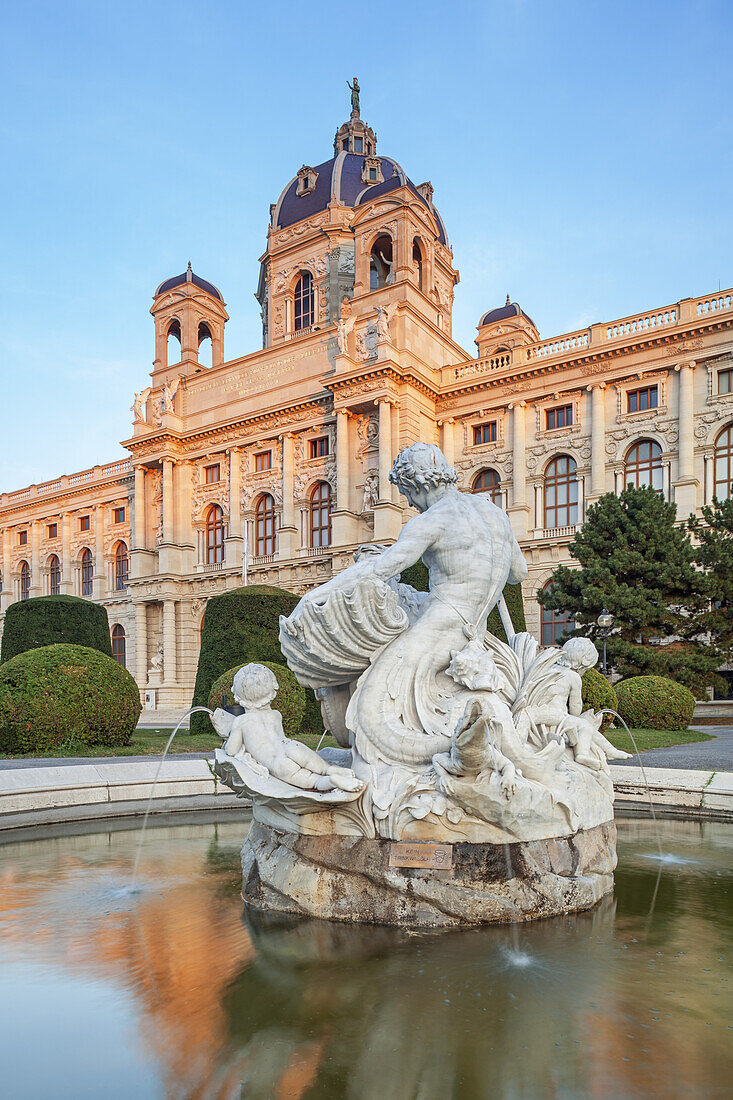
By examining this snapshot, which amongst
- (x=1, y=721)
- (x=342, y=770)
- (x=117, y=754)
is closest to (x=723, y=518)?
(x=117, y=754)

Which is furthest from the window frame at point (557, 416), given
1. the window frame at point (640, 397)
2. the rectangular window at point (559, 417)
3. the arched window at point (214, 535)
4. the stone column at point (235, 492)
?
the arched window at point (214, 535)

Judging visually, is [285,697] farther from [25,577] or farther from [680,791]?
[25,577]

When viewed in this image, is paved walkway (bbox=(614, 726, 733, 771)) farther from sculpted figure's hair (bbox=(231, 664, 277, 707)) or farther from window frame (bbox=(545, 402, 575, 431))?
window frame (bbox=(545, 402, 575, 431))

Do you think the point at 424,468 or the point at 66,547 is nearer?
the point at 424,468

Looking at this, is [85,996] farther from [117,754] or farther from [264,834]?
[117,754]

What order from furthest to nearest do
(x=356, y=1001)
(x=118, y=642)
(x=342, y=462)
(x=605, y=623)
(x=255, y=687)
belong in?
1. (x=118, y=642)
2. (x=342, y=462)
3. (x=605, y=623)
4. (x=255, y=687)
5. (x=356, y=1001)

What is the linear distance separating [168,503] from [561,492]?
750 inches

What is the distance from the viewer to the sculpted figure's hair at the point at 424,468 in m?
4.03

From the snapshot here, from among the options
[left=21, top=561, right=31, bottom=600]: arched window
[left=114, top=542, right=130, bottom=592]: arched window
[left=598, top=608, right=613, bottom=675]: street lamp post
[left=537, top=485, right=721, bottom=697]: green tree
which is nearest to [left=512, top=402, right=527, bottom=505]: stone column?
[left=537, top=485, right=721, bottom=697]: green tree

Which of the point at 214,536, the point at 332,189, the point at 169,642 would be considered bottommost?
the point at 169,642

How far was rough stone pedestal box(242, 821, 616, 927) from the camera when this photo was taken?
10.4 feet

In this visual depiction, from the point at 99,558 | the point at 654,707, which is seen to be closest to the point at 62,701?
the point at 654,707

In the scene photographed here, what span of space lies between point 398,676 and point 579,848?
114 cm

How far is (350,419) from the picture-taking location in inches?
1204
